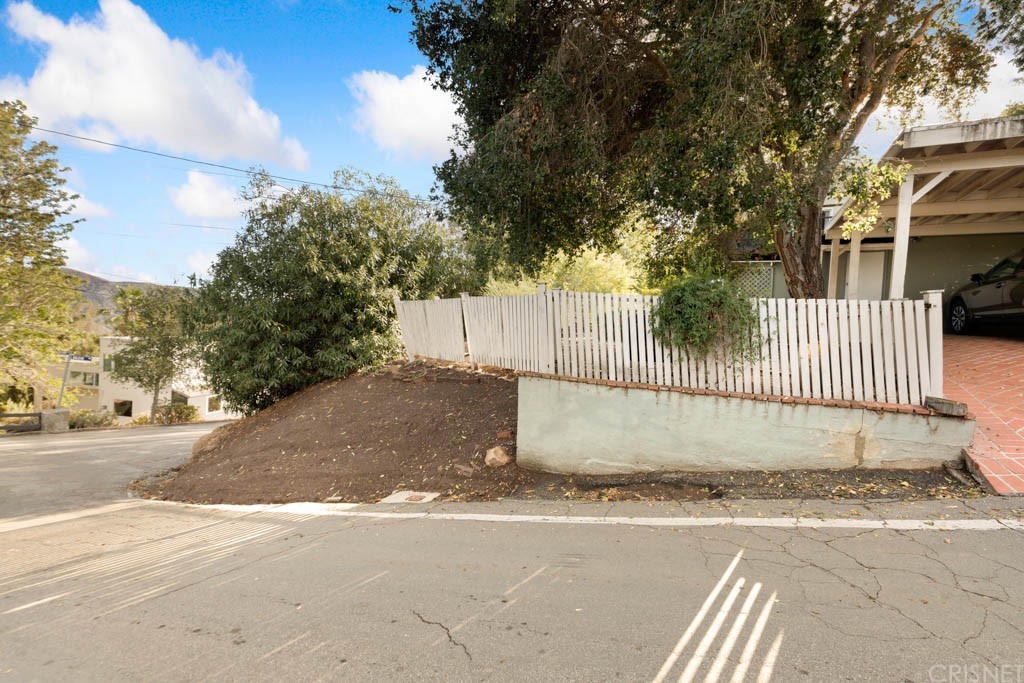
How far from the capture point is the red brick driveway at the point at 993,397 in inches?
174

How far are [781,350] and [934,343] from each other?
51.3 inches

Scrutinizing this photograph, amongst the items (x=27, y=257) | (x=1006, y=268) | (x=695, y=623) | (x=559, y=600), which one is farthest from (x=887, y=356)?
(x=27, y=257)

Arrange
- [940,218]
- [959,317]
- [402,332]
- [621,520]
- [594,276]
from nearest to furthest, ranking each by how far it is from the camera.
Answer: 1. [621,520]
2. [959,317]
3. [940,218]
4. [402,332]
5. [594,276]

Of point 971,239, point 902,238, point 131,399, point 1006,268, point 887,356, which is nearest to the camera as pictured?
point 887,356

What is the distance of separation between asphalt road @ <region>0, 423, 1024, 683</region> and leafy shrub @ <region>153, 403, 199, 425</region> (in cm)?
2777

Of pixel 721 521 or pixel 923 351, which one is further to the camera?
pixel 923 351

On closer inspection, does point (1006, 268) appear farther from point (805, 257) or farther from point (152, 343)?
point (152, 343)

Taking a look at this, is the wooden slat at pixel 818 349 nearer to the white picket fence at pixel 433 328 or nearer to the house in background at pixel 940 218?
the house in background at pixel 940 218

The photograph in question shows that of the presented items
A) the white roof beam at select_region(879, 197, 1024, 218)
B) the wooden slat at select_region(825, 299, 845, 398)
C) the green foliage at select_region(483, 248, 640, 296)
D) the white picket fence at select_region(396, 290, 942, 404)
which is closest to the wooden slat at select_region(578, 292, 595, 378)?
the white picket fence at select_region(396, 290, 942, 404)

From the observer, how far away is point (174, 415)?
29297 mm

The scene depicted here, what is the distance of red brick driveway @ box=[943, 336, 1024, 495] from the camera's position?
4422mm

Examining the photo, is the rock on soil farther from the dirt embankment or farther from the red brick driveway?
the red brick driveway

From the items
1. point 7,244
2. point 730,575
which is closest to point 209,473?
point 730,575

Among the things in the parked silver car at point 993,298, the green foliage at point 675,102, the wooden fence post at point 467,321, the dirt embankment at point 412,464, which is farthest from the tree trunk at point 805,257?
the wooden fence post at point 467,321
